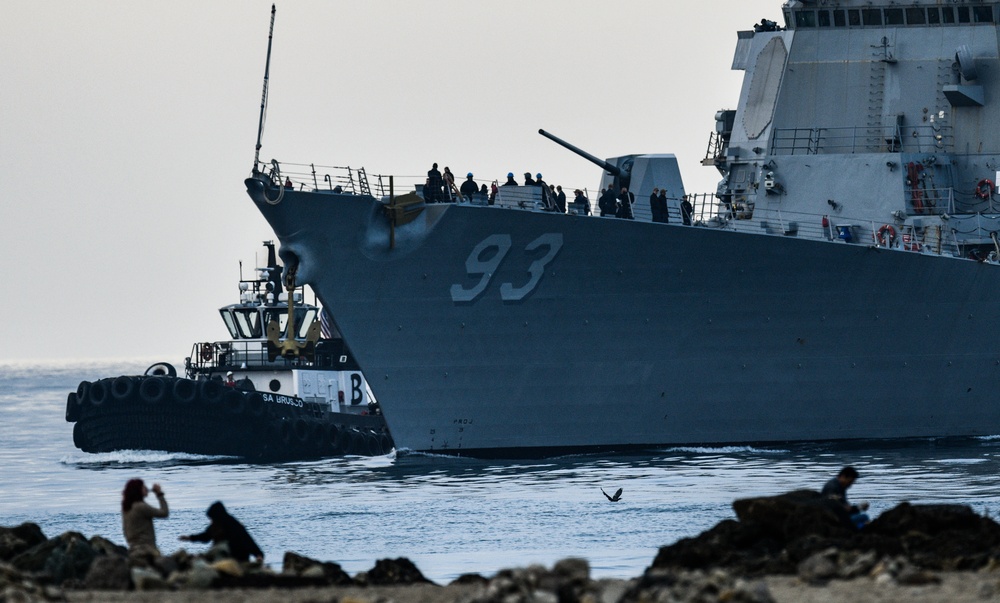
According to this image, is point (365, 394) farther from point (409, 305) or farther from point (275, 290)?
point (409, 305)

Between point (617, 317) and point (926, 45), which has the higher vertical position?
point (926, 45)

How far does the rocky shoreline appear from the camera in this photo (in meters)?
11.9

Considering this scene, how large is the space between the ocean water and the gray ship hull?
610 mm

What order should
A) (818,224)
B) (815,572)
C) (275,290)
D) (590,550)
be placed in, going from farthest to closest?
(275,290) → (818,224) → (590,550) → (815,572)

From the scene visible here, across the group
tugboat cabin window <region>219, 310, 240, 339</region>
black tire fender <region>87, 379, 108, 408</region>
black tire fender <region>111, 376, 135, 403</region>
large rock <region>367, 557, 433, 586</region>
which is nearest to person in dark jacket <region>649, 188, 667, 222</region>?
black tire fender <region>111, 376, 135, 403</region>

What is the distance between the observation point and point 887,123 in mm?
29672

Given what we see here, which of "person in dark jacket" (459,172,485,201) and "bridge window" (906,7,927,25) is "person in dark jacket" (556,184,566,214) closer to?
"person in dark jacket" (459,172,485,201)

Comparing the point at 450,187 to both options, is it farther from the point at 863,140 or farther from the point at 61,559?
the point at 61,559

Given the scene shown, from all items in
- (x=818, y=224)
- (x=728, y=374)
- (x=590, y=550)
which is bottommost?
(x=590, y=550)

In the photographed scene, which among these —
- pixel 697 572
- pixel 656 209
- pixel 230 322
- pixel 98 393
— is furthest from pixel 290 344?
pixel 697 572

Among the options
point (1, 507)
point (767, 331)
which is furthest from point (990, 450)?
point (1, 507)

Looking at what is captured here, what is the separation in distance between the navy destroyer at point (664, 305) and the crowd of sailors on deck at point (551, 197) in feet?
0.27

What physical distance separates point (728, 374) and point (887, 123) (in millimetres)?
5458

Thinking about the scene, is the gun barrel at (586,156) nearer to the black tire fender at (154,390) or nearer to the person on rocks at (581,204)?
the person on rocks at (581,204)
